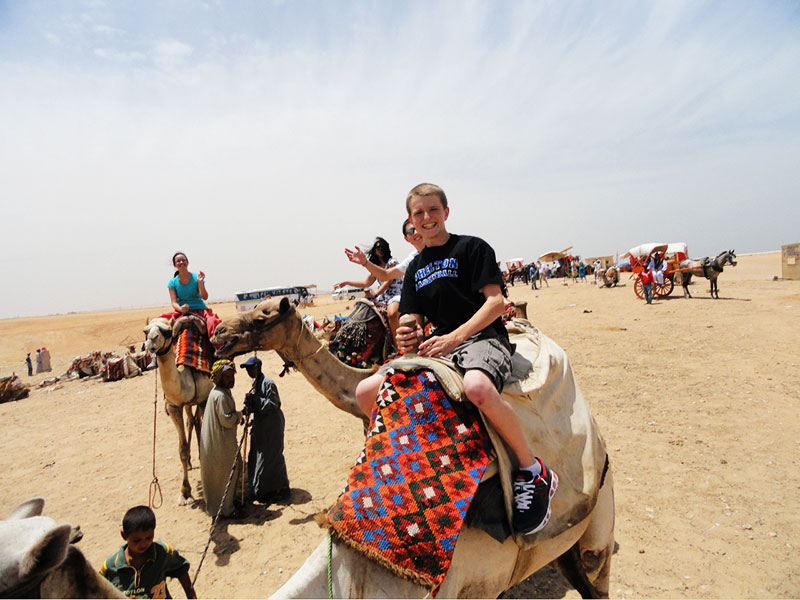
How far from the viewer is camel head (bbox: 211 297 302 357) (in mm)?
4438

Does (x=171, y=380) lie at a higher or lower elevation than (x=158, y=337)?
lower

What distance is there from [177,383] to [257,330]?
2019 millimetres

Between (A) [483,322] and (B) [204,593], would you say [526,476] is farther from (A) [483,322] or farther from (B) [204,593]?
(B) [204,593]

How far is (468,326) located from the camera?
2.33 metres

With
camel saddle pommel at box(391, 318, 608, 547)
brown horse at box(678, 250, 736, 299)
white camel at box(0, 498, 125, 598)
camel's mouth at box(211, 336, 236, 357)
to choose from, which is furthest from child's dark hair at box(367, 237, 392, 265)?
brown horse at box(678, 250, 736, 299)

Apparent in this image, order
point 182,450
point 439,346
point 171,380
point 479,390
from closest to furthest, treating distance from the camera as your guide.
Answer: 1. point 479,390
2. point 439,346
3. point 171,380
4. point 182,450

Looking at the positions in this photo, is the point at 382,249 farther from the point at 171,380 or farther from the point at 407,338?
the point at 171,380

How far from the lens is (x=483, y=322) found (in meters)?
2.34

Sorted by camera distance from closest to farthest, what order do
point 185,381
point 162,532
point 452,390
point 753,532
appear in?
point 452,390 < point 753,532 < point 162,532 < point 185,381

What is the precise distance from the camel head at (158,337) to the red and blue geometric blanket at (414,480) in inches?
162

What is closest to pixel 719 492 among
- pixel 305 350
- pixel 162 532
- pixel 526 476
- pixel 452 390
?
pixel 526 476

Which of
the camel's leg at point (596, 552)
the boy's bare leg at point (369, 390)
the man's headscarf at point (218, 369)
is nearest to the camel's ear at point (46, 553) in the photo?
the boy's bare leg at point (369, 390)

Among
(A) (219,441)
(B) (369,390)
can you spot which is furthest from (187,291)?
(B) (369,390)

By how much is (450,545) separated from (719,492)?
4.57 metres
